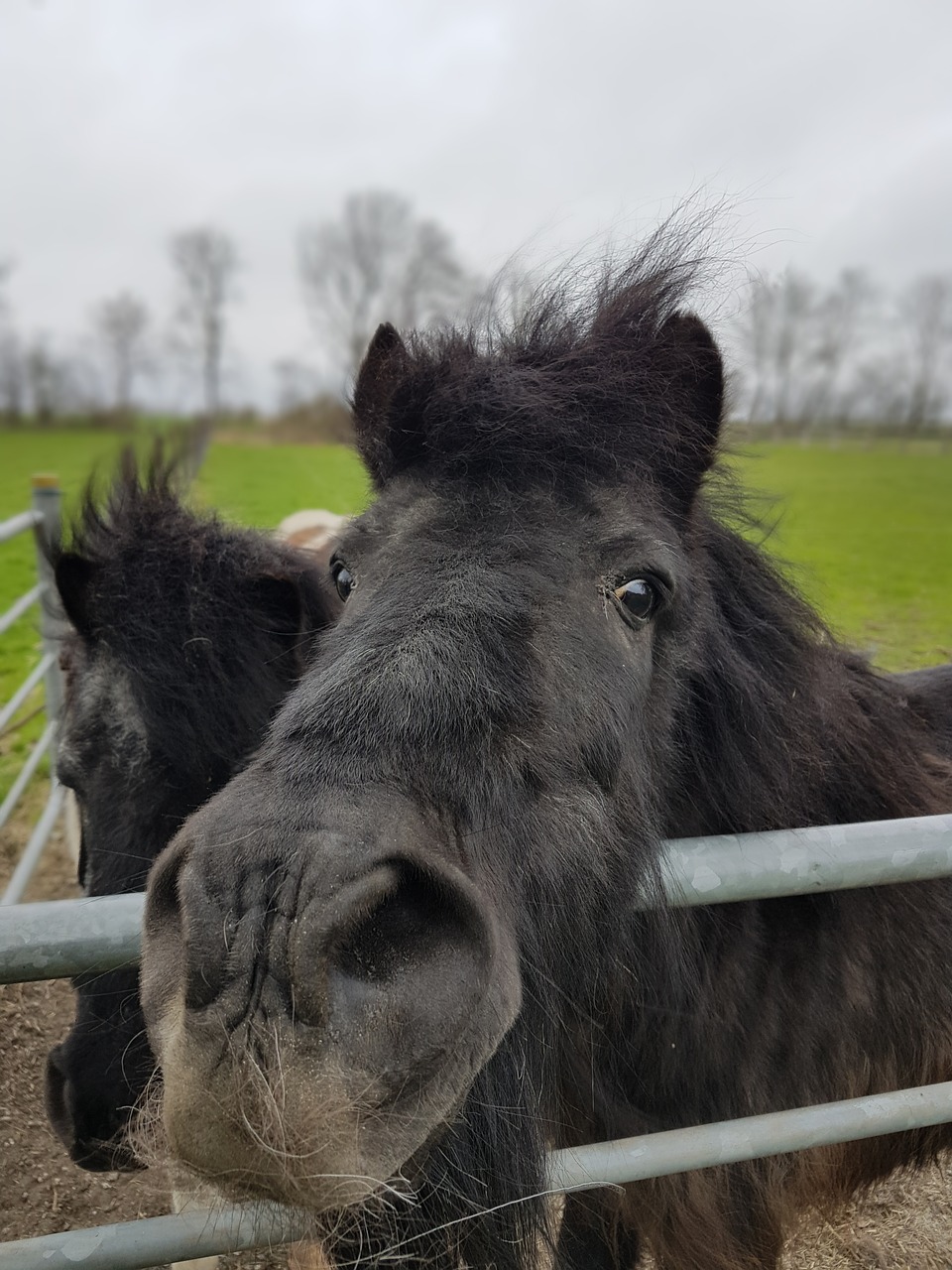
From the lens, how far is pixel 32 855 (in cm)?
489

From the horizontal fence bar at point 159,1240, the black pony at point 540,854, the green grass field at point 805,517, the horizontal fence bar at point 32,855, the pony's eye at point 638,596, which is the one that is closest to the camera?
the black pony at point 540,854

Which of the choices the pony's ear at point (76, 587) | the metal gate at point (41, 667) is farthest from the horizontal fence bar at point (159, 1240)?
the metal gate at point (41, 667)

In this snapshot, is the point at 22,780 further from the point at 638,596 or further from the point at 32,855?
the point at 638,596

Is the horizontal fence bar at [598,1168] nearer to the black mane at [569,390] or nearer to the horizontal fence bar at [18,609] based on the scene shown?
the black mane at [569,390]

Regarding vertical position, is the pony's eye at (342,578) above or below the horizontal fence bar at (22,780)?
above

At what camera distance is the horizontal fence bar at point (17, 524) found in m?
4.52

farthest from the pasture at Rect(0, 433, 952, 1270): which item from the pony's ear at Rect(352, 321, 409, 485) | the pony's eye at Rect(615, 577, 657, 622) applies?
the pony's eye at Rect(615, 577, 657, 622)

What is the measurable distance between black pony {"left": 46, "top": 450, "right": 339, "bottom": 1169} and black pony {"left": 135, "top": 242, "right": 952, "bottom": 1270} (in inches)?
40.9

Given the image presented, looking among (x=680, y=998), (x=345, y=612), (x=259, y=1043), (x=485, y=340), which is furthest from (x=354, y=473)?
(x=259, y=1043)

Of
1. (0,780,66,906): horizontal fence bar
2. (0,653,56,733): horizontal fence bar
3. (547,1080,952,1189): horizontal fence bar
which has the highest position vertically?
(547,1080,952,1189): horizontal fence bar

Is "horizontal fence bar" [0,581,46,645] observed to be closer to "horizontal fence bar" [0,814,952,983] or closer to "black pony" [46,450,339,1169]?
"black pony" [46,450,339,1169]

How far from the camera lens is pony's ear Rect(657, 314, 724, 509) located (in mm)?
2186

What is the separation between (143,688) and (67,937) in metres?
1.80

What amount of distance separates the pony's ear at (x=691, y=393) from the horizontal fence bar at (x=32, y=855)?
3437mm
